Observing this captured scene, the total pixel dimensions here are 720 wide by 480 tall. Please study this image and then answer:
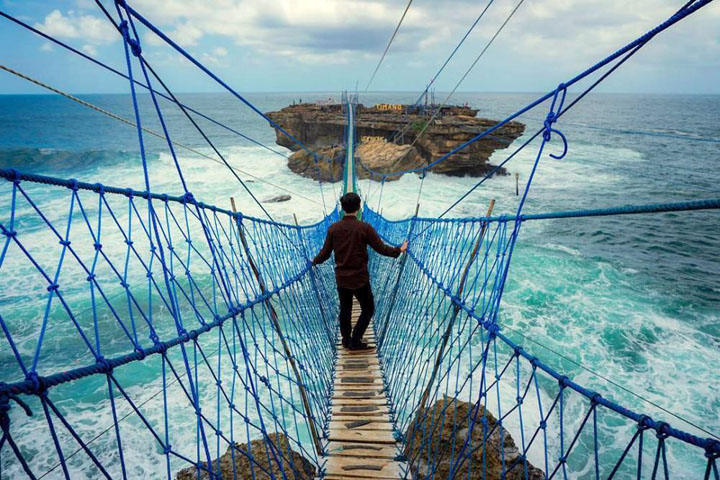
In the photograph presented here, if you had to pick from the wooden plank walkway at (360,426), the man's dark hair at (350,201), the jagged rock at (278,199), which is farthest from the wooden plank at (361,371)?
the jagged rock at (278,199)

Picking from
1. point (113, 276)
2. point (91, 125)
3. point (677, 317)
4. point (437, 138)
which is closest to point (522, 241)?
point (677, 317)

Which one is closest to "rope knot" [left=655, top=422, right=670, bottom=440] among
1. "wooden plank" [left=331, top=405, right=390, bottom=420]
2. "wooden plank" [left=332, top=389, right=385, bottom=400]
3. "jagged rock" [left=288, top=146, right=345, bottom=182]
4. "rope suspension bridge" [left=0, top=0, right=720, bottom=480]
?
"rope suspension bridge" [left=0, top=0, right=720, bottom=480]

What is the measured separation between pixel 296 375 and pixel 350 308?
895 millimetres

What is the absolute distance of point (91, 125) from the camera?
56.6 m

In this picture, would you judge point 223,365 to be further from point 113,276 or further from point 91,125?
point 91,125

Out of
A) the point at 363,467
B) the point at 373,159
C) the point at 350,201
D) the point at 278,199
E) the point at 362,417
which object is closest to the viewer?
the point at 363,467

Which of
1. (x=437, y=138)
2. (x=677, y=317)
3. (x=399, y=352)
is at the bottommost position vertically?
(x=677, y=317)

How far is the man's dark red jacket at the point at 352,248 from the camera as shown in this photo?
9.73 feet

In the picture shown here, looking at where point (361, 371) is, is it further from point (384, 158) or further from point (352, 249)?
point (384, 158)

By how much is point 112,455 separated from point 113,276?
7269 millimetres

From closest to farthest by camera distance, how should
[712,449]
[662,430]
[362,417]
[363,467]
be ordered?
[712,449] → [662,430] → [363,467] → [362,417]

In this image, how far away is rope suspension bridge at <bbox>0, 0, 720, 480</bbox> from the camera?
159 centimetres

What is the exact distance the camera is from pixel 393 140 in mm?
24078

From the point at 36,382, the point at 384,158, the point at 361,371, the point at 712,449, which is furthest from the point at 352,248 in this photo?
the point at 384,158
